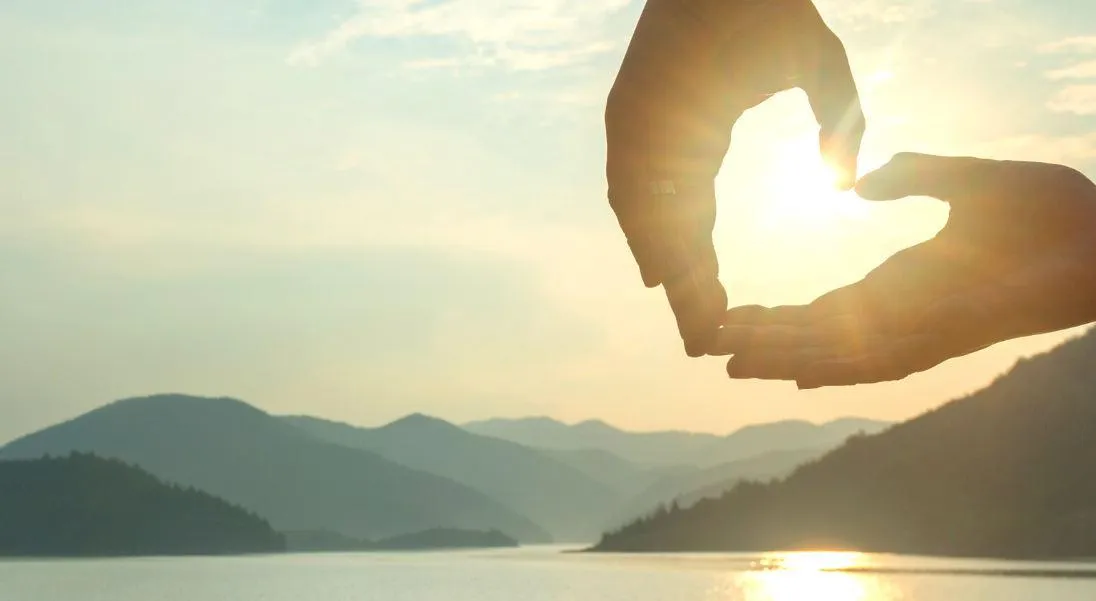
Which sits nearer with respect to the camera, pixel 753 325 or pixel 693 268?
pixel 693 268

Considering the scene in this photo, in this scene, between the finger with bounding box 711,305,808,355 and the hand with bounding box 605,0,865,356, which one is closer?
the hand with bounding box 605,0,865,356

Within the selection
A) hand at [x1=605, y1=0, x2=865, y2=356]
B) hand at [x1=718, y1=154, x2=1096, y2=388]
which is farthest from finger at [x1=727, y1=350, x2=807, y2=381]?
hand at [x1=605, y1=0, x2=865, y2=356]

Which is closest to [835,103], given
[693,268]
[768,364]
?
[693,268]

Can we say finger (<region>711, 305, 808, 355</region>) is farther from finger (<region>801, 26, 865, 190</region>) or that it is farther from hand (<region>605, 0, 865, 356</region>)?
finger (<region>801, 26, 865, 190</region>)

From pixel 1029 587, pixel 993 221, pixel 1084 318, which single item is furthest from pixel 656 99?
pixel 1029 587

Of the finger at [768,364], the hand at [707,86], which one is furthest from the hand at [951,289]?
the hand at [707,86]

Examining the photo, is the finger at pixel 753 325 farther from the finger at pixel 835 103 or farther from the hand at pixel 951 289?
the finger at pixel 835 103

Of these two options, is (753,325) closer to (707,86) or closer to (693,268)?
(693,268)
